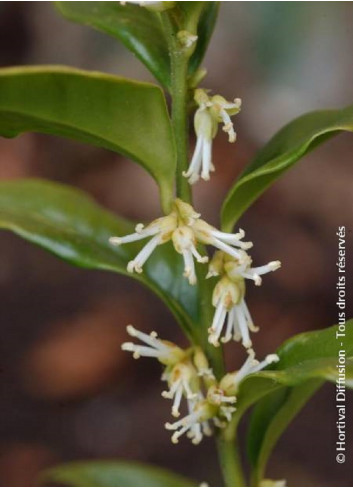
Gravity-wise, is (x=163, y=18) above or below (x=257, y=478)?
above

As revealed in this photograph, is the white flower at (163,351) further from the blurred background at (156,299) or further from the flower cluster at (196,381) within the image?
the blurred background at (156,299)

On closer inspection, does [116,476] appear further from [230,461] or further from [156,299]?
[156,299]

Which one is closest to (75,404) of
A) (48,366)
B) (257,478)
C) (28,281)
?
(48,366)

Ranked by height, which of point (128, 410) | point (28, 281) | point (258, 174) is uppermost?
point (28, 281)

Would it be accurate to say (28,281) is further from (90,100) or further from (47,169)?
(90,100)

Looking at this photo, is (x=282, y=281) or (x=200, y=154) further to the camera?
(x=282, y=281)

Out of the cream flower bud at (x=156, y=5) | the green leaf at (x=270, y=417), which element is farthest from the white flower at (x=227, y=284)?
the cream flower bud at (x=156, y=5)
